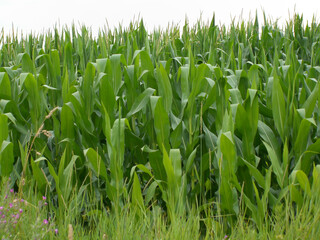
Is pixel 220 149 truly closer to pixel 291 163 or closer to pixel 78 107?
pixel 291 163

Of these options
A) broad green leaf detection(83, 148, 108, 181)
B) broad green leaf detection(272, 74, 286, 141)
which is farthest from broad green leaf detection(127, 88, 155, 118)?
broad green leaf detection(272, 74, 286, 141)

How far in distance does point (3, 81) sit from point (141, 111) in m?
1.20

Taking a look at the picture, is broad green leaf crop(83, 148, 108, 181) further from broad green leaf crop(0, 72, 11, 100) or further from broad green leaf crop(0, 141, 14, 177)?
broad green leaf crop(0, 72, 11, 100)

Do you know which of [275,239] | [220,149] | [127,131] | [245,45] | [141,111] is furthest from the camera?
[245,45]

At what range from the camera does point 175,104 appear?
346cm

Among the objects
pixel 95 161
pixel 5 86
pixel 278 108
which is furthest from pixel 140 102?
pixel 5 86

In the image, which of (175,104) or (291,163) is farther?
(175,104)

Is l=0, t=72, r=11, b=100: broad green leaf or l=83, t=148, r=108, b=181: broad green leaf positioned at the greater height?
l=0, t=72, r=11, b=100: broad green leaf

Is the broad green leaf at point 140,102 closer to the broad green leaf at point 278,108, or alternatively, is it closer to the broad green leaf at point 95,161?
the broad green leaf at point 95,161

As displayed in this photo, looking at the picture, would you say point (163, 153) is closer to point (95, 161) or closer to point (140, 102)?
point (95, 161)

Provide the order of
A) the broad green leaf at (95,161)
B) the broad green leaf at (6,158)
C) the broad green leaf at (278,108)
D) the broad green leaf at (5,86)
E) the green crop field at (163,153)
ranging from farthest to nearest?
1. the broad green leaf at (5,86)
2. the broad green leaf at (6,158)
3. the broad green leaf at (278,108)
4. the broad green leaf at (95,161)
5. the green crop field at (163,153)

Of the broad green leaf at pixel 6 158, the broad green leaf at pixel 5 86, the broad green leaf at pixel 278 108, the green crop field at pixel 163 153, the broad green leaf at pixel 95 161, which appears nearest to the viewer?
the green crop field at pixel 163 153

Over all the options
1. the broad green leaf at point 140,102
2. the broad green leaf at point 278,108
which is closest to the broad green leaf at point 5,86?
the broad green leaf at point 140,102

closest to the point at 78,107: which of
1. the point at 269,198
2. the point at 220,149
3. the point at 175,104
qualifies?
the point at 175,104
